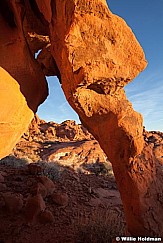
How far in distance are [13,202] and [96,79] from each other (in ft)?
13.7

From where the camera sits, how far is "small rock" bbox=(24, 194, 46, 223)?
5.55 m

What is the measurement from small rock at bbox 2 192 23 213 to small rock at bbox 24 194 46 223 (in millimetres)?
206

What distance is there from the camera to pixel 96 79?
352 centimetres

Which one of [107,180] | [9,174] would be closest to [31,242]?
[9,174]

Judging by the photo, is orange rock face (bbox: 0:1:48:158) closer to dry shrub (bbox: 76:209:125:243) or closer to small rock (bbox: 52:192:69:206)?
dry shrub (bbox: 76:209:125:243)

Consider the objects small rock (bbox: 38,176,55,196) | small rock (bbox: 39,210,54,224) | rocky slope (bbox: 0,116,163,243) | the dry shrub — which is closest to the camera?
the dry shrub

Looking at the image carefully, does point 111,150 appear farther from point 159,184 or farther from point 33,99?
point 33,99

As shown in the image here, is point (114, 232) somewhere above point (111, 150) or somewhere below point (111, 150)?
below

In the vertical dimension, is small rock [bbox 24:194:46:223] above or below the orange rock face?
below

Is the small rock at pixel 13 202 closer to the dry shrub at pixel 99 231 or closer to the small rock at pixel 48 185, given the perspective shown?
the small rock at pixel 48 185

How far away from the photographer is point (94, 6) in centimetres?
341

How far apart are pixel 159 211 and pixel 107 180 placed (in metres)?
6.72

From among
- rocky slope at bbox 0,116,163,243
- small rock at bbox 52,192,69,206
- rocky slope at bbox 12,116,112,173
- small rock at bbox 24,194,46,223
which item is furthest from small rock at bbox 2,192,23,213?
rocky slope at bbox 12,116,112,173

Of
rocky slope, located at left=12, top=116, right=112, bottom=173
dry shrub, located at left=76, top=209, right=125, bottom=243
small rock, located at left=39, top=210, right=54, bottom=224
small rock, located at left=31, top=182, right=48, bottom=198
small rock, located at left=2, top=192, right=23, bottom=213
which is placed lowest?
dry shrub, located at left=76, top=209, right=125, bottom=243
